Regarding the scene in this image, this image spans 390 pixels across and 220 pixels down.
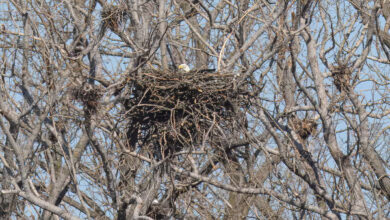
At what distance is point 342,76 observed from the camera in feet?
23.6

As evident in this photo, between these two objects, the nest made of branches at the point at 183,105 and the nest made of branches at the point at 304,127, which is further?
the nest made of branches at the point at 304,127

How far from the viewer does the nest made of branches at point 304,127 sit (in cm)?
784

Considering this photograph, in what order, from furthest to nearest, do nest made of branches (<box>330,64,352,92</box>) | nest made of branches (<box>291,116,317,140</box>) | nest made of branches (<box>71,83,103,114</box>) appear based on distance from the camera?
nest made of branches (<box>291,116,317,140</box>)
nest made of branches (<box>330,64,352,92</box>)
nest made of branches (<box>71,83,103,114</box>)

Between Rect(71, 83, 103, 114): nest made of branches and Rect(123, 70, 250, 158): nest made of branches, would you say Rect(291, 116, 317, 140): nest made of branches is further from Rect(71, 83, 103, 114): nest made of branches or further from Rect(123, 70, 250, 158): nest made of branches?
Rect(71, 83, 103, 114): nest made of branches

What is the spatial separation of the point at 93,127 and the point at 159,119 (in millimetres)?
704

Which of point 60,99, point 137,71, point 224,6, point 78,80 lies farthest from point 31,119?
point 224,6

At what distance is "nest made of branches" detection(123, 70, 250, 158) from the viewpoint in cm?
615

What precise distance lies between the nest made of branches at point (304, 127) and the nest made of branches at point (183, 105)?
1534 mm

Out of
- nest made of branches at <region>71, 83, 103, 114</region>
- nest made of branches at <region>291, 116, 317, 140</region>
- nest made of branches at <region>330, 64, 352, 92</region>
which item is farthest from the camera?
nest made of branches at <region>291, 116, 317, 140</region>

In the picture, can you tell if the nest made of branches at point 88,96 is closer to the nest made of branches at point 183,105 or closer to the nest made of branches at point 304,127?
the nest made of branches at point 183,105

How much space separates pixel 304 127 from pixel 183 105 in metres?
2.24

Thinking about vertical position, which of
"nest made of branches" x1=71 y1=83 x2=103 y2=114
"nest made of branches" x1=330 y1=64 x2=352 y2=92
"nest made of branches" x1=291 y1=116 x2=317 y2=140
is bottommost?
"nest made of branches" x1=71 y1=83 x2=103 y2=114

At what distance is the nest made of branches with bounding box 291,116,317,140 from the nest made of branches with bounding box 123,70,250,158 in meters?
1.53

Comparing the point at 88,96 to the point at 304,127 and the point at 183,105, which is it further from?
the point at 304,127
